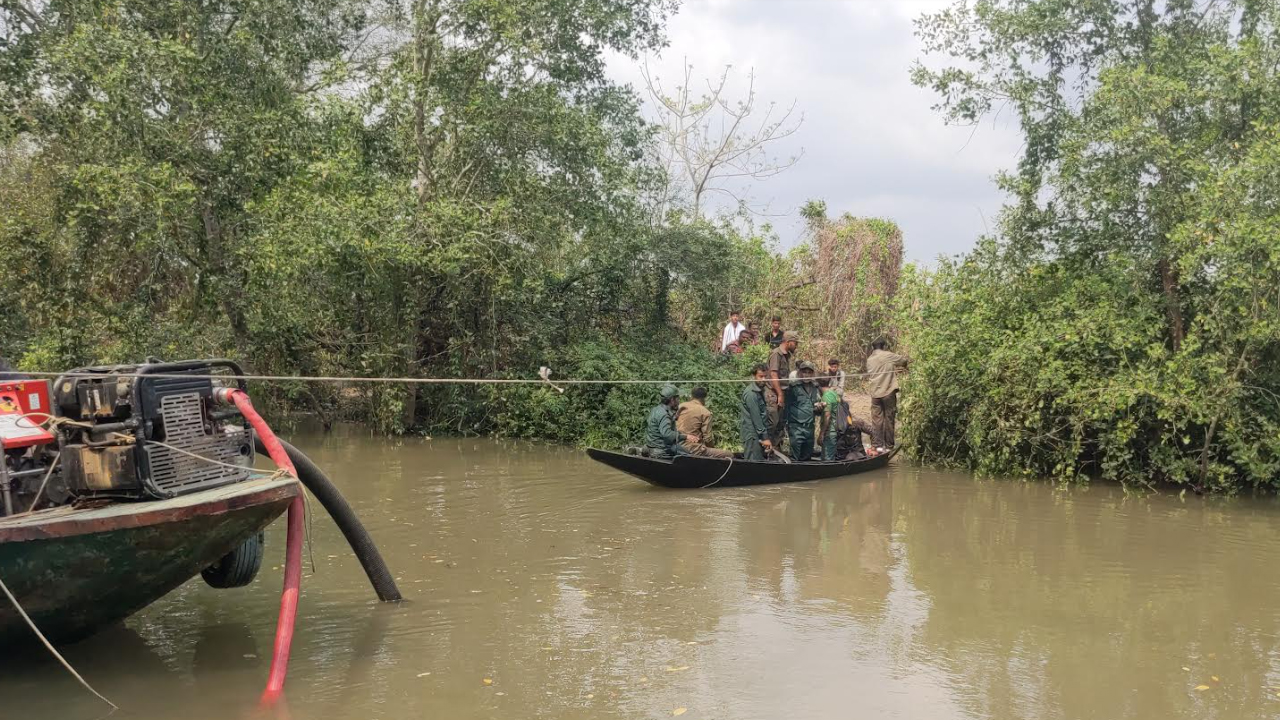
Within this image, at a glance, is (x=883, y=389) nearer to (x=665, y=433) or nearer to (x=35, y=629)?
(x=665, y=433)

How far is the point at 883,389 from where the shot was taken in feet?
52.1

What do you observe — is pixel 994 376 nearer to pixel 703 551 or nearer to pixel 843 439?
pixel 843 439

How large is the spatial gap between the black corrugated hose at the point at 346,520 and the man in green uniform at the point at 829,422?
8638 mm

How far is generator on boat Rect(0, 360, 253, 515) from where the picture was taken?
5992 millimetres

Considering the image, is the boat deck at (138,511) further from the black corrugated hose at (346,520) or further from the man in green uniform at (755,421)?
the man in green uniform at (755,421)

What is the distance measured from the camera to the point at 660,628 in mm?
7426

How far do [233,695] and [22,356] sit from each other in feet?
42.8

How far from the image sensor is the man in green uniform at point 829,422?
598 inches

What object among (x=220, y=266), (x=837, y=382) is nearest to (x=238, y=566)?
(x=837, y=382)

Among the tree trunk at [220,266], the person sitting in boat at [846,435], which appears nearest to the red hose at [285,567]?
the person sitting in boat at [846,435]

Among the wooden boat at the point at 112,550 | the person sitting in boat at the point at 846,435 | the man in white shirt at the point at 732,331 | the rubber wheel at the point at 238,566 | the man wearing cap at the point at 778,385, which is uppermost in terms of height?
the man in white shirt at the point at 732,331

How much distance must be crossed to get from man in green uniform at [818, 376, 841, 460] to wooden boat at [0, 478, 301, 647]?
33.3ft

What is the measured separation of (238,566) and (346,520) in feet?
2.57

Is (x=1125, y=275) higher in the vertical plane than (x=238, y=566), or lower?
higher
